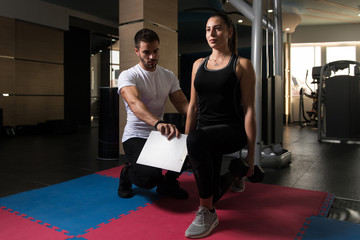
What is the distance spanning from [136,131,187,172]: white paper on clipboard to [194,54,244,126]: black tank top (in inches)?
8.5

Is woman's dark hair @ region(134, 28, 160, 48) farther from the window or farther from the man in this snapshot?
the window

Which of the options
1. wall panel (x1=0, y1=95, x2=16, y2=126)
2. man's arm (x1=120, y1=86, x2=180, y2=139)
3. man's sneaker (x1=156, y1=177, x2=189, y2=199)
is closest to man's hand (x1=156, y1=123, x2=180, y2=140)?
man's arm (x1=120, y1=86, x2=180, y2=139)

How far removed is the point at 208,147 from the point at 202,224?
364mm

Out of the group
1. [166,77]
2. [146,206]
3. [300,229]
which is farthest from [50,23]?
[300,229]

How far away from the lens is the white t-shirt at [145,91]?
6.54 feet

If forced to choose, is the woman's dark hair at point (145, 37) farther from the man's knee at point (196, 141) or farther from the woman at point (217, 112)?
the man's knee at point (196, 141)

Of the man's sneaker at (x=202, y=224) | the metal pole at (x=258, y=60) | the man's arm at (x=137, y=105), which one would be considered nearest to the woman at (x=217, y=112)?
the man's sneaker at (x=202, y=224)

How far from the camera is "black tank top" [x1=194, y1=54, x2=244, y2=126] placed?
1.56m

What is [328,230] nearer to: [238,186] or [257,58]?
[238,186]

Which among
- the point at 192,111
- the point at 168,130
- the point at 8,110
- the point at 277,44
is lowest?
the point at 168,130

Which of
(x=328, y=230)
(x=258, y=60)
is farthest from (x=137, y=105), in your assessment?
(x=258, y=60)

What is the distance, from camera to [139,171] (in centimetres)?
183

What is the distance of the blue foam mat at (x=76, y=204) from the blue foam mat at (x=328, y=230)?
0.93 meters

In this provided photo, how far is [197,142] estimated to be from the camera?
4.67 ft
